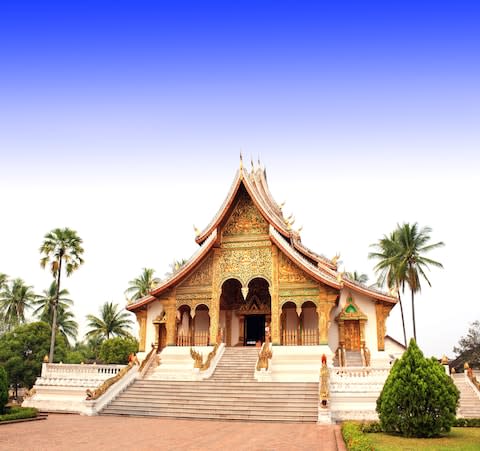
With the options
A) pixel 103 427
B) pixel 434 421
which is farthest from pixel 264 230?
pixel 434 421

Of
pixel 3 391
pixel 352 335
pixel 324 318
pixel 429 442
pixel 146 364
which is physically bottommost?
pixel 429 442

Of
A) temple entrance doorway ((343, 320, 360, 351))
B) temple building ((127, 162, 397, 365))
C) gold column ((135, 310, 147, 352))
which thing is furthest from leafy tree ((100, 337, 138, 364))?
temple entrance doorway ((343, 320, 360, 351))

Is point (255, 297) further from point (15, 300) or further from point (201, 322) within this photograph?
point (15, 300)

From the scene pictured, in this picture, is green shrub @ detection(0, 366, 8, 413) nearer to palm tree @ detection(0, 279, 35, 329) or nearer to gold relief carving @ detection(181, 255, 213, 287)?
gold relief carving @ detection(181, 255, 213, 287)

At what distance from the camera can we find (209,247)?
21438 mm

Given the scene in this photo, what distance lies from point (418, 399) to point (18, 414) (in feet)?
33.8

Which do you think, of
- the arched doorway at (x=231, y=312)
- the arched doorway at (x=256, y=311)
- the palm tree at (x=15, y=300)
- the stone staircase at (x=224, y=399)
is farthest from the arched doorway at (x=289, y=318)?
the palm tree at (x=15, y=300)

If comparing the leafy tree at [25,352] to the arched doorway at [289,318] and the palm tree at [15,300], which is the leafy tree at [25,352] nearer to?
the palm tree at [15,300]

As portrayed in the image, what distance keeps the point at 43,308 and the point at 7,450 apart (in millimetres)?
35613

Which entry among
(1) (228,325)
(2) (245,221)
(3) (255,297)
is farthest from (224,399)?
(2) (245,221)

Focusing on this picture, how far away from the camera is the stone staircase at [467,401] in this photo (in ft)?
48.2

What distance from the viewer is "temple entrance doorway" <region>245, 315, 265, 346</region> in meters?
23.4

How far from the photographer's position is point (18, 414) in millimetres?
13258

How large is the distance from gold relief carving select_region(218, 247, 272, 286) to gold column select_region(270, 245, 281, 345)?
0.73ft
